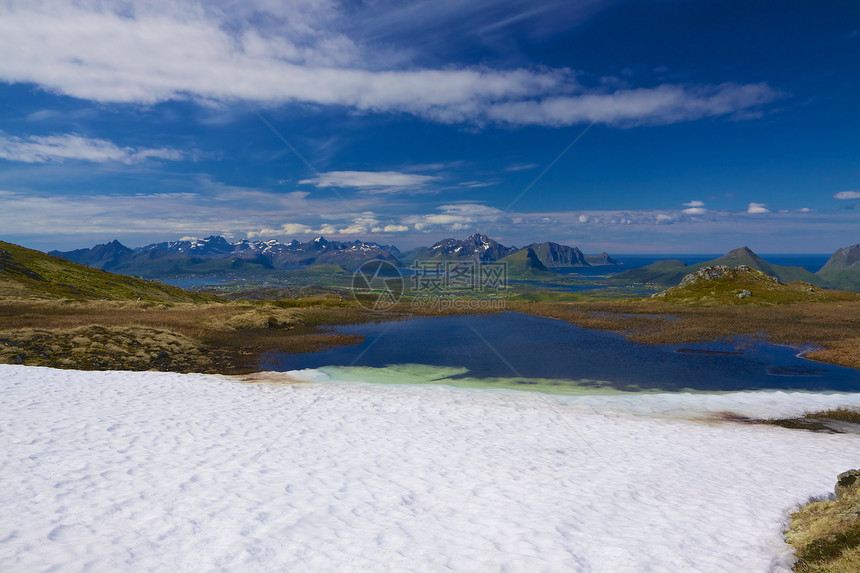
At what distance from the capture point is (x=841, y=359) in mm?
37000

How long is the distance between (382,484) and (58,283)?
117 m

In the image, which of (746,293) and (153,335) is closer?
(153,335)

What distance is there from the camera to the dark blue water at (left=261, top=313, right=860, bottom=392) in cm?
3178

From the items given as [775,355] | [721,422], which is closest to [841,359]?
[775,355]

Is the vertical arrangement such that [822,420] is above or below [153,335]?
below

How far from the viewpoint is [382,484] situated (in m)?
13.7

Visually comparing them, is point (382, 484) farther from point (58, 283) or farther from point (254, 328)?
point (58, 283)

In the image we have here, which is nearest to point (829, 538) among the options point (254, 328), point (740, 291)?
point (254, 328)

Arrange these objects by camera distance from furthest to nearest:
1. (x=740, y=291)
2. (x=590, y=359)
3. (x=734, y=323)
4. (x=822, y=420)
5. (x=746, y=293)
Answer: (x=740, y=291), (x=746, y=293), (x=734, y=323), (x=590, y=359), (x=822, y=420)

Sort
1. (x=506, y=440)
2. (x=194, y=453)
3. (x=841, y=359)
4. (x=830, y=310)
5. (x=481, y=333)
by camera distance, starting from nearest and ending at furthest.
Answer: (x=194, y=453) < (x=506, y=440) < (x=841, y=359) < (x=481, y=333) < (x=830, y=310)

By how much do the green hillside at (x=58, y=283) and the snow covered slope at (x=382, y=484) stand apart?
73775 millimetres

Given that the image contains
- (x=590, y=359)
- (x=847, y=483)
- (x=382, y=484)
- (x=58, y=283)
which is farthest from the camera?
(x=58, y=283)

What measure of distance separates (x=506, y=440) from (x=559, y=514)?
669cm

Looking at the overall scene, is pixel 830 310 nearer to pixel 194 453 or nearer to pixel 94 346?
pixel 194 453
